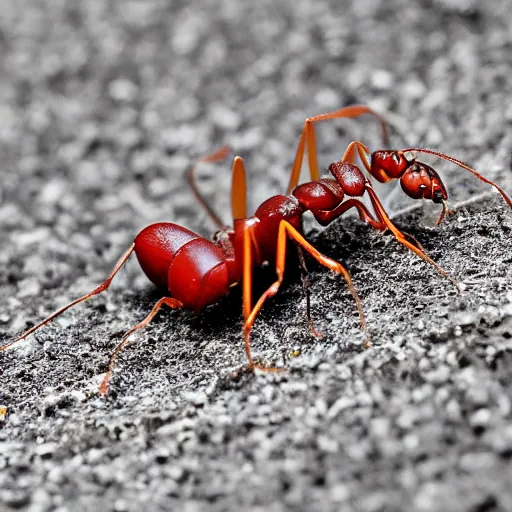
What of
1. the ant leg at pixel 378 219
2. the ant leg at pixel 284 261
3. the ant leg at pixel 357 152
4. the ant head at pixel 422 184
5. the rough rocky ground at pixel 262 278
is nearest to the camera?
the rough rocky ground at pixel 262 278

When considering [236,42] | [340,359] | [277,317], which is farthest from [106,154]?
[340,359]

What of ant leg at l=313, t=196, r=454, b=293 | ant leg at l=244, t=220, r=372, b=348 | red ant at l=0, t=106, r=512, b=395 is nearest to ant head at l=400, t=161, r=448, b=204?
red ant at l=0, t=106, r=512, b=395

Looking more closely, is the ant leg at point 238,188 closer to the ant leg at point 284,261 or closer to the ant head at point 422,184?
the ant leg at point 284,261

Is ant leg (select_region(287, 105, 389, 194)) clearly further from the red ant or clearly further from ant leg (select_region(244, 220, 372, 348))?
ant leg (select_region(244, 220, 372, 348))

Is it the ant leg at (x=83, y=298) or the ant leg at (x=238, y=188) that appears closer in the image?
the ant leg at (x=83, y=298)

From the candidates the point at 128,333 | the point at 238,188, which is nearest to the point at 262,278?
the point at 238,188

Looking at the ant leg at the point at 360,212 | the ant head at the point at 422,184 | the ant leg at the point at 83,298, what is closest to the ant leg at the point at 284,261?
the ant leg at the point at 360,212

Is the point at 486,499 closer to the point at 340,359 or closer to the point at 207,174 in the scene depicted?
the point at 340,359

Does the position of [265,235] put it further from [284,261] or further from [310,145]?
[310,145]
